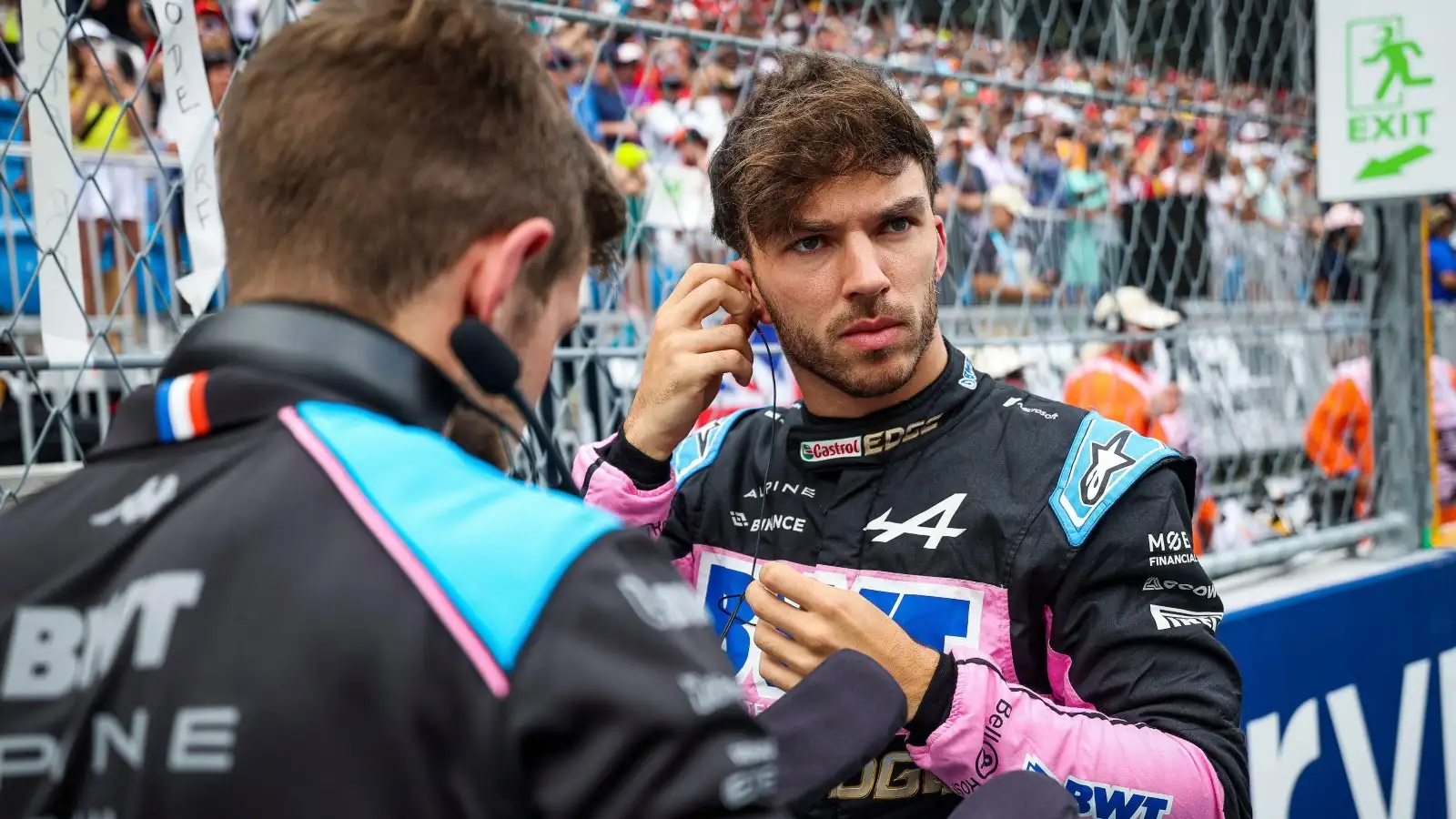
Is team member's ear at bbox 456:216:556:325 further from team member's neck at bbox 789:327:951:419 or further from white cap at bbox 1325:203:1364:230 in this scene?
white cap at bbox 1325:203:1364:230

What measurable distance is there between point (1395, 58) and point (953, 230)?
8.57 feet

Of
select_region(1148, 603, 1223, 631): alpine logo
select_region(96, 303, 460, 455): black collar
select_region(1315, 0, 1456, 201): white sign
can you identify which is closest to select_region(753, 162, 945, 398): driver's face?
select_region(1148, 603, 1223, 631): alpine logo

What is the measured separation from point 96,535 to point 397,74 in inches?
14.3

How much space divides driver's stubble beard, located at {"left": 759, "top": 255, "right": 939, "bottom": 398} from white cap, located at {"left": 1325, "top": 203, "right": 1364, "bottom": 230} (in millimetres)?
2618

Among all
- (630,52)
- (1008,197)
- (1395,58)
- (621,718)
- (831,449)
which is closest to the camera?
(621,718)

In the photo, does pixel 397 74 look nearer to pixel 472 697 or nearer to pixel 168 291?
pixel 472 697

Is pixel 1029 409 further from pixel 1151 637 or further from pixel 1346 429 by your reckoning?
pixel 1346 429

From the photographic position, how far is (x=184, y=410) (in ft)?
2.56

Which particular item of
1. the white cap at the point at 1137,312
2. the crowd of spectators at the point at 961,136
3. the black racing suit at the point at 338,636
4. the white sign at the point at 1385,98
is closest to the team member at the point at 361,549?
the black racing suit at the point at 338,636

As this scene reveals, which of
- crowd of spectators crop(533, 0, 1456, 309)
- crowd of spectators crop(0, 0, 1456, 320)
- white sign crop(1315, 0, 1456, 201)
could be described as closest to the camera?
crowd of spectators crop(0, 0, 1456, 320)

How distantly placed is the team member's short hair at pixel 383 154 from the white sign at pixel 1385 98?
9.30 ft

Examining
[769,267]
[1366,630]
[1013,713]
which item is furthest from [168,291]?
[1366,630]

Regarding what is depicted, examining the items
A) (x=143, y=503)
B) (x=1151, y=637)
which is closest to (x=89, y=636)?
(x=143, y=503)

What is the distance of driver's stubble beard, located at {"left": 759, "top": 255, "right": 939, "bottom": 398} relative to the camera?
164cm
